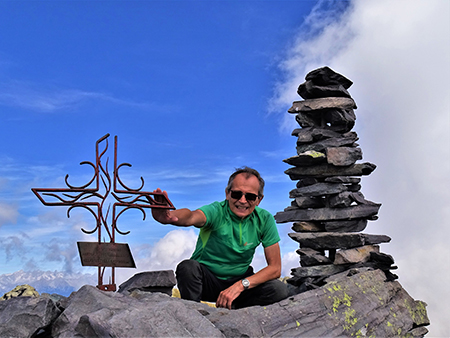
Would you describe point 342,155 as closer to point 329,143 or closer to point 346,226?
point 329,143

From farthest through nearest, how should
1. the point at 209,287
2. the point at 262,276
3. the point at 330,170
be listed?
the point at 330,170 → the point at 209,287 → the point at 262,276

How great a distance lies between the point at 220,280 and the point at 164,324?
8.59 feet

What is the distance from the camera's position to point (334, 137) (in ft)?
31.4

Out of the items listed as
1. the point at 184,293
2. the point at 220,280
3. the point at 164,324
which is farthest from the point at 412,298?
the point at 164,324

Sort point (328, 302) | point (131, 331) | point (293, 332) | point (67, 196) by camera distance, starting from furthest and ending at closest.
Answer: point (328, 302)
point (67, 196)
point (293, 332)
point (131, 331)

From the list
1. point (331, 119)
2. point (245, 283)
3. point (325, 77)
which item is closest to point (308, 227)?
point (331, 119)

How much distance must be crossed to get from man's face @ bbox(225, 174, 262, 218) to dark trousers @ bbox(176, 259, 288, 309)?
91 centimetres

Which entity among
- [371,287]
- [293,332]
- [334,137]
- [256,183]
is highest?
[334,137]

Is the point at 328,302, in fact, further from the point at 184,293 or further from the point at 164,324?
the point at 164,324

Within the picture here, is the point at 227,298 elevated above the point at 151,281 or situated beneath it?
situated beneath

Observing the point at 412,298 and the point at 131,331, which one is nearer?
the point at 131,331

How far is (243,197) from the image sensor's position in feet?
19.2

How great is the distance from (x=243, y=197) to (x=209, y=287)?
4.34 ft

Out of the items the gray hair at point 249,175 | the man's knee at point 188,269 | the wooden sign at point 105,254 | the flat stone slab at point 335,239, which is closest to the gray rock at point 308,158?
the flat stone slab at point 335,239
